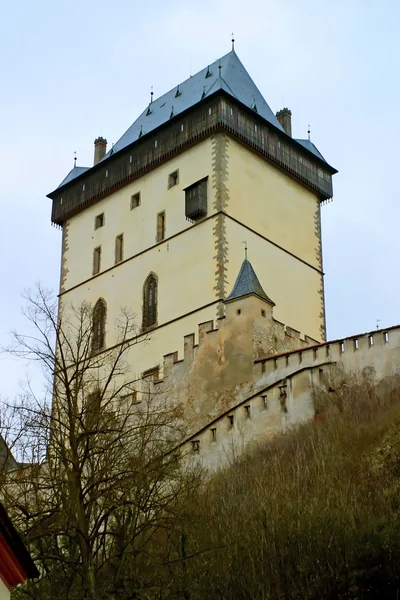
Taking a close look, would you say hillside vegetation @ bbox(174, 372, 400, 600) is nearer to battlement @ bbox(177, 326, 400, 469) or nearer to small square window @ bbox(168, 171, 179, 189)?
battlement @ bbox(177, 326, 400, 469)

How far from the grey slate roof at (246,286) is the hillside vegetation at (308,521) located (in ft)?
19.0

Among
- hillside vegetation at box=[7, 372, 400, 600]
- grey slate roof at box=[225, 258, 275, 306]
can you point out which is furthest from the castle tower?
hillside vegetation at box=[7, 372, 400, 600]

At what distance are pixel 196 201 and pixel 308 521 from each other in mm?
15799

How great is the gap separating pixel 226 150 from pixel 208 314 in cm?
521

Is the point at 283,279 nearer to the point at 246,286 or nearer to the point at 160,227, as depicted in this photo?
the point at 160,227

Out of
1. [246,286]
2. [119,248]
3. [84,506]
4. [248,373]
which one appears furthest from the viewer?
[119,248]

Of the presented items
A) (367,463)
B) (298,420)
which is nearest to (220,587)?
(367,463)

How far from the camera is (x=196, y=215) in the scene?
30016 mm

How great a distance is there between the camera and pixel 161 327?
2972 cm

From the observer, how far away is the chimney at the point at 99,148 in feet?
123

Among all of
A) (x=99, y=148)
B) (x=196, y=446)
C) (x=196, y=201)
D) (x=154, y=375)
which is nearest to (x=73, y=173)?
(x=99, y=148)

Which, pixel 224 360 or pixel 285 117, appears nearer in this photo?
pixel 224 360

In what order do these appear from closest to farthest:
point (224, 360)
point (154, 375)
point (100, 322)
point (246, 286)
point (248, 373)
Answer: point (248, 373) → point (224, 360) → point (246, 286) → point (154, 375) → point (100, 322)

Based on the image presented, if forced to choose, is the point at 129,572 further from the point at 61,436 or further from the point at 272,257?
the point at 272,257
